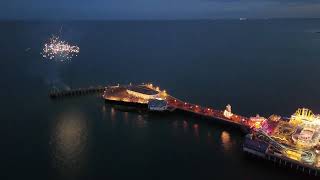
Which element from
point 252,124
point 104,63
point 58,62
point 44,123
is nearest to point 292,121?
point 252,124

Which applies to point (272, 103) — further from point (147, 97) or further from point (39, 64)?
point (39, 64)

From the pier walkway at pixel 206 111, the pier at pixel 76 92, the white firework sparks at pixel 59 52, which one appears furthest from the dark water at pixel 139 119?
the white firework sparks at pixel 59 52

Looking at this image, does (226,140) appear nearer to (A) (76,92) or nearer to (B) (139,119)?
(B) (139,119)

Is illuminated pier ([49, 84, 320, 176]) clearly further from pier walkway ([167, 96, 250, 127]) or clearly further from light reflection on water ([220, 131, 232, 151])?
light reflection on water ([220, 131, 232, 151])

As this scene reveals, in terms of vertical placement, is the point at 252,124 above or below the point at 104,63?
below

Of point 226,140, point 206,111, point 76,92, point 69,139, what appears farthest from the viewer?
point 76,92

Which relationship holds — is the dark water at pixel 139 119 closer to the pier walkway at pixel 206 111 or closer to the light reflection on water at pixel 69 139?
the light reflection on water at pixel 69 139

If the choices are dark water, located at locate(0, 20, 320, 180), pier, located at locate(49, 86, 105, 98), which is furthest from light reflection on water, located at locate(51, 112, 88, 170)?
pier, located at locate(49, 86, 105, 98)

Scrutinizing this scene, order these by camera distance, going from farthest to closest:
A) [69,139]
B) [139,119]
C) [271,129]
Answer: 1. [139,119]
2. [271,129]
3. [69,139]

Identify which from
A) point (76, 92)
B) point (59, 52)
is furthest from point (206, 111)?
point (59, 52)
